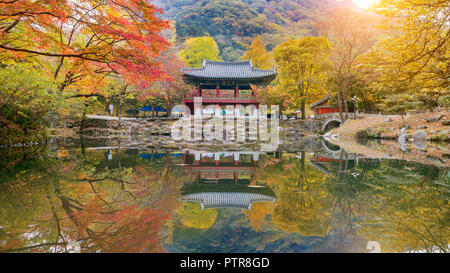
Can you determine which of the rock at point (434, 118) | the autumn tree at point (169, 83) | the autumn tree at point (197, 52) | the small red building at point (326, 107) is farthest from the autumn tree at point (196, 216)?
the autumn tree at point (197, 52)

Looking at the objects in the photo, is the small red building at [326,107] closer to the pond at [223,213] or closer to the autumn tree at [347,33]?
the autumn tree at [347,33]

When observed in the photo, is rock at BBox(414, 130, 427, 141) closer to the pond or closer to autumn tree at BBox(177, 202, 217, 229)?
the pond

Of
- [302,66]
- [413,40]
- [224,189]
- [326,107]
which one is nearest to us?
[224,189]

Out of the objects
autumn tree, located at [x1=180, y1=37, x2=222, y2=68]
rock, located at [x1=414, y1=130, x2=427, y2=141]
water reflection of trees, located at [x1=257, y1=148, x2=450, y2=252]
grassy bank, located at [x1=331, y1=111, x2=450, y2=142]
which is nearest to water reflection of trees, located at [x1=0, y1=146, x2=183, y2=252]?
water reflection of trees, located at [x1=257, y1=148, x2=450, y2=252]

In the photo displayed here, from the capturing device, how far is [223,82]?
80.4 ft

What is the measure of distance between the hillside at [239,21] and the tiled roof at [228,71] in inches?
1079

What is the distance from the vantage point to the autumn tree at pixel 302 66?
22.8 m

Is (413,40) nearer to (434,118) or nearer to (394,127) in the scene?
(434,118)

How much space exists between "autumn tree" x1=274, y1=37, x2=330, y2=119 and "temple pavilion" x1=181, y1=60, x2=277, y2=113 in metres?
1.92

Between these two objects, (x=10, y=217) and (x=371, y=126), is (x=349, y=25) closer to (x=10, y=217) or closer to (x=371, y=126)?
(x=371, y=126)

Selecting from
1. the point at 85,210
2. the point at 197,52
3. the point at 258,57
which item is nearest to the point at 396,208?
the point at 85,210

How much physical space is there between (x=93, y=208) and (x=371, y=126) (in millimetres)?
20516

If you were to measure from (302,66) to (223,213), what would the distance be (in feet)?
78.4
